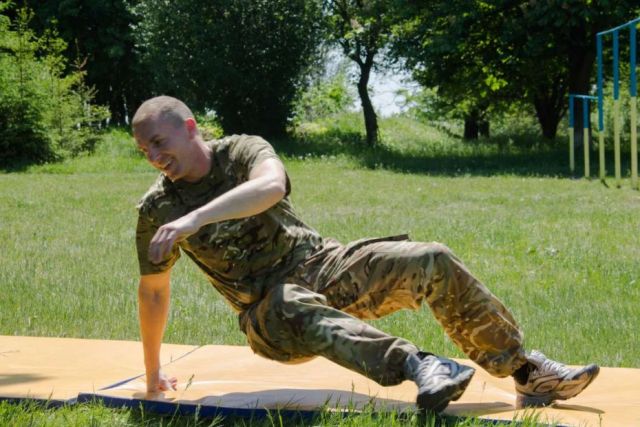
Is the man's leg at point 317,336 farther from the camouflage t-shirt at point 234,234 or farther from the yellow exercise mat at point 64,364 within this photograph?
the yellow exercise mat at point 64,364

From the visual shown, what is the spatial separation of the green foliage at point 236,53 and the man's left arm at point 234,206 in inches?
967

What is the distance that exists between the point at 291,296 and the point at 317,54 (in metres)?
26.3

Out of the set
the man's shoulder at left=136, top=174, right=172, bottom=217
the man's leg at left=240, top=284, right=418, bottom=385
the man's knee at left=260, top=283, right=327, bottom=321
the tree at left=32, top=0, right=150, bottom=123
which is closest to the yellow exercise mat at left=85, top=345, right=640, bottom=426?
the man's leg at left=240, top=284, right=418, bottom=385

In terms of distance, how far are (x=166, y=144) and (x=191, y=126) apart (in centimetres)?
14

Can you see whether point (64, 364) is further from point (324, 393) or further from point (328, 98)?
point (328, 98)

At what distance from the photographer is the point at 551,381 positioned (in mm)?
3645

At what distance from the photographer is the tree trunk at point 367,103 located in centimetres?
3002

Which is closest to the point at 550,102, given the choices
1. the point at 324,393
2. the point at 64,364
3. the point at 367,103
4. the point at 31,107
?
the point at 367,103

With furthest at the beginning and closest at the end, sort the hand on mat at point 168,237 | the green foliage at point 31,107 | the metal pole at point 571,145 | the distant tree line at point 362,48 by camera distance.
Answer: the distant tree line at point 362,48, the green foliage at point 31,107, the metal pole at point 571,145, the hand on mat at point 168,237

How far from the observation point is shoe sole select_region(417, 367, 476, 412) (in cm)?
309

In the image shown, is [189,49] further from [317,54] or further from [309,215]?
[309,215]

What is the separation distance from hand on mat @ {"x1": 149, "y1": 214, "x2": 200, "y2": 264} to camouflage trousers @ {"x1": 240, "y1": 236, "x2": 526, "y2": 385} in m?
0.64

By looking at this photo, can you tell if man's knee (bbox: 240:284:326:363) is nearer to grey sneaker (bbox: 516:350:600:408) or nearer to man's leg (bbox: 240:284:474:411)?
man's leg (bbox: 240:284:474:411)

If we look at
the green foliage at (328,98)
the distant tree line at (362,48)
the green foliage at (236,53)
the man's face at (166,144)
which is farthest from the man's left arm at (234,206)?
the green foliage at (328,98)
